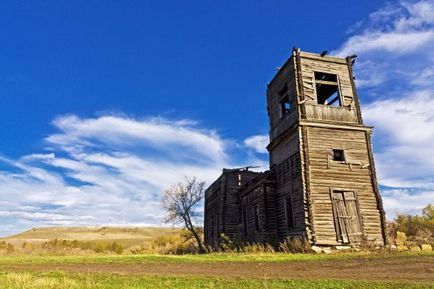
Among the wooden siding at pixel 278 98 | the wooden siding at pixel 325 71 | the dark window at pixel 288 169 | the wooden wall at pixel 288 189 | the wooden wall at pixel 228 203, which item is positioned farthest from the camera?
the wooden wall at pixel 228 203

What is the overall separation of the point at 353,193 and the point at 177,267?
36.0ft

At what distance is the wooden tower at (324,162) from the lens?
59.9 ft

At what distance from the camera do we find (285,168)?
21.4 metres

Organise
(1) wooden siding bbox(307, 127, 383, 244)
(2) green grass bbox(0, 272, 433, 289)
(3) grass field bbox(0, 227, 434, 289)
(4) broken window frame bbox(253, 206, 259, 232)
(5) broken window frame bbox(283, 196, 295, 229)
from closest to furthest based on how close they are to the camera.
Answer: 1. (2) green grass bbox(0, 272, 433, 289)
2. (3) grass field bbox(0, 227, 434, 289)
3. (1) wooden siding bbox(307, 127, 383, 244)
4. (5) broken window frame bbox(283, 196, 295, 229)
5. (4) broken window frame bbox(253, 206, 259, 232)

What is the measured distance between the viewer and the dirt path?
9.78m

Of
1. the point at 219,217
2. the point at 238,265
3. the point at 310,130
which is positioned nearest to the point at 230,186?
the point at 219,217

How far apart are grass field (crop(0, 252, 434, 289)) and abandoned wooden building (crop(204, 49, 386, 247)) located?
5242 mm

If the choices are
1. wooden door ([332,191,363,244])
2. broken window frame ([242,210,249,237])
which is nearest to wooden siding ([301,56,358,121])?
wooden door ([332,191,363,244])

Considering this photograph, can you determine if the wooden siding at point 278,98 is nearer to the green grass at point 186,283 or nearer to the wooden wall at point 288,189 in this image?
the wooden wall at point 288,189

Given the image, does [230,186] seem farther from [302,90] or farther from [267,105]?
[302,90]

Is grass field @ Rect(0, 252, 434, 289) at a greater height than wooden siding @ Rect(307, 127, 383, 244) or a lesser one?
lesser

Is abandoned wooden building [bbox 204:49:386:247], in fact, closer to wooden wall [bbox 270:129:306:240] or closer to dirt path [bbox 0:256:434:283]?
wooden wall [bbox 270:129:306:240]

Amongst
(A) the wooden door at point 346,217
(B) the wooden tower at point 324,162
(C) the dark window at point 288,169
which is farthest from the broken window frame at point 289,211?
(A) the wooden door at point 346,217

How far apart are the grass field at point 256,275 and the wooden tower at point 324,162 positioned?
16.6 ft
